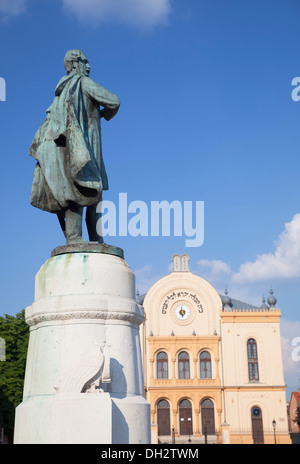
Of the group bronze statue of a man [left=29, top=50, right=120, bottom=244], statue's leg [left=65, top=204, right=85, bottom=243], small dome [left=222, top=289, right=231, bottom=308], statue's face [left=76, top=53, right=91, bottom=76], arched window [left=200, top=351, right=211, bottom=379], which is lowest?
statue's leg [left=65, top=204, right=85, bottom=243]

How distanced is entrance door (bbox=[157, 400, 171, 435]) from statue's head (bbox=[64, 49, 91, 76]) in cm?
3879

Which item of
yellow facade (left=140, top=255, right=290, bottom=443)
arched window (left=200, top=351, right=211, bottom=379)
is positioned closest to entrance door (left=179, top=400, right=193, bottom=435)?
yellow facade (left=140, top=255, right=290, bottom=443)

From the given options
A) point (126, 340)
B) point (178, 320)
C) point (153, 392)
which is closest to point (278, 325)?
point (178, 320)

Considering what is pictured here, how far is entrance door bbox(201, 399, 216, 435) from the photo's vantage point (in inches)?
1647

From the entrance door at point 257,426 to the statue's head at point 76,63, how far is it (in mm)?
40145

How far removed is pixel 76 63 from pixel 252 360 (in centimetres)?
4038

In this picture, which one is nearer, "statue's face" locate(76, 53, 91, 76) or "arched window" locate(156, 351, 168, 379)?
"statue's face" locate(76, 53, 91, 76)

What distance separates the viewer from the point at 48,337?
6.01m

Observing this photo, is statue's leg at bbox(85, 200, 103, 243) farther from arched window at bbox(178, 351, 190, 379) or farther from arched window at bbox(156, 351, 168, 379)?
arched window at bbox(178, 351, 190, 379)

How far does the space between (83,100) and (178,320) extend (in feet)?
127

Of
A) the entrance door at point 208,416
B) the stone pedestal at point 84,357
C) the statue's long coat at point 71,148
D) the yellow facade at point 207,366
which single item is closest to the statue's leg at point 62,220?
the statue's long coat at point 71,148

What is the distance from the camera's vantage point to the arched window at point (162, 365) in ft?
141

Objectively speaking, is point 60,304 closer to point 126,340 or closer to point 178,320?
point 126,340
